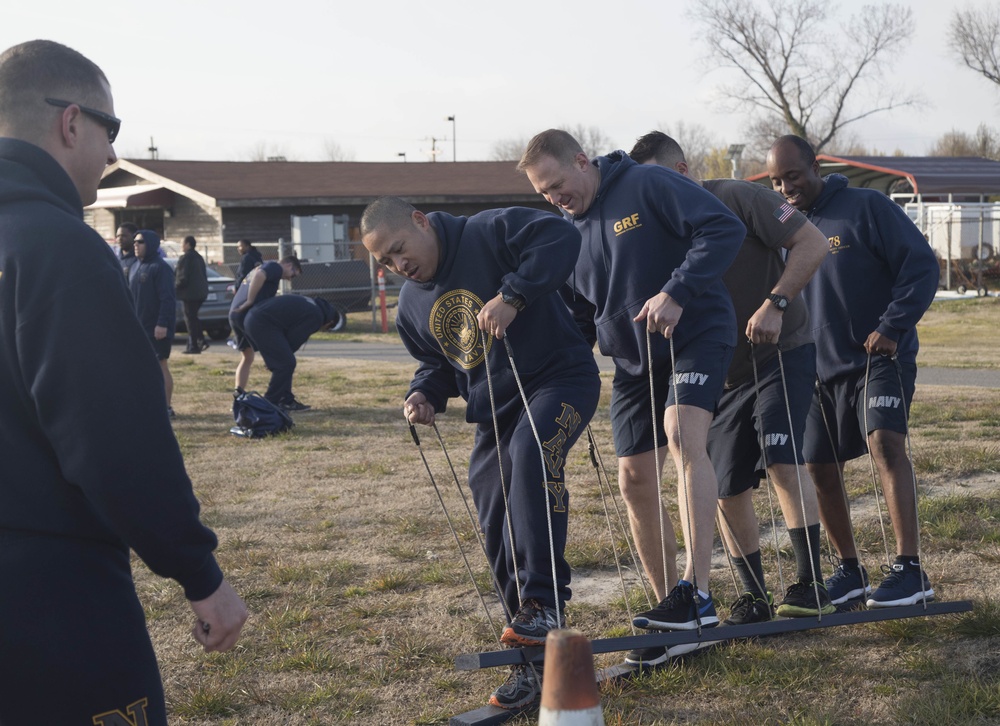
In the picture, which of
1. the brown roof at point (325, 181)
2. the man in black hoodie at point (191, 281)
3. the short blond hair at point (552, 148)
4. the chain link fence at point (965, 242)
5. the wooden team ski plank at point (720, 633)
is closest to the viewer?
the wooden team ski plank at point (720, 633)

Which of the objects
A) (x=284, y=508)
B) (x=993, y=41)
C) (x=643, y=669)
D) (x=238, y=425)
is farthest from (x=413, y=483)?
(x=993, y=41)

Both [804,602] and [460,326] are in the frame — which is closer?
[460,326]

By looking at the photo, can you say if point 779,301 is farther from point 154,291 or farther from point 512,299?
point 154,291

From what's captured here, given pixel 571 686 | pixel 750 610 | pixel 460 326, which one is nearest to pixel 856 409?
pixel 750 610

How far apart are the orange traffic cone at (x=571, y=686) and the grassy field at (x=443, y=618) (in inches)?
68.4

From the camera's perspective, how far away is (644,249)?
466cm

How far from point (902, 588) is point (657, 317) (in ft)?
5.83

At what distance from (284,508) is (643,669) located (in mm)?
4045

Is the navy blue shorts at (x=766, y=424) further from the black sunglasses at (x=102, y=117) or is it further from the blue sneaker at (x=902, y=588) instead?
the black sunglasses at (x=102, y=117)

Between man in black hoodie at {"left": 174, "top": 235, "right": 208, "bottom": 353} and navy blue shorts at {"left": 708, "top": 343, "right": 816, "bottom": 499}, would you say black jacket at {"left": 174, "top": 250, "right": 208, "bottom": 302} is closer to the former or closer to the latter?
man in black hoodie at {"left": 174, "top": 235, "right": 208, "bottom": 353}

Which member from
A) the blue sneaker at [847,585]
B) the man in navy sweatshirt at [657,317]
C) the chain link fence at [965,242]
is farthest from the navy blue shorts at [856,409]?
the chain link fence at [965,242]

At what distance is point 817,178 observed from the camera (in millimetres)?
5406

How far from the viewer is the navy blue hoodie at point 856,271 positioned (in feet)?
17.2

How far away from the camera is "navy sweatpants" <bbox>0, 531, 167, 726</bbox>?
220cm
